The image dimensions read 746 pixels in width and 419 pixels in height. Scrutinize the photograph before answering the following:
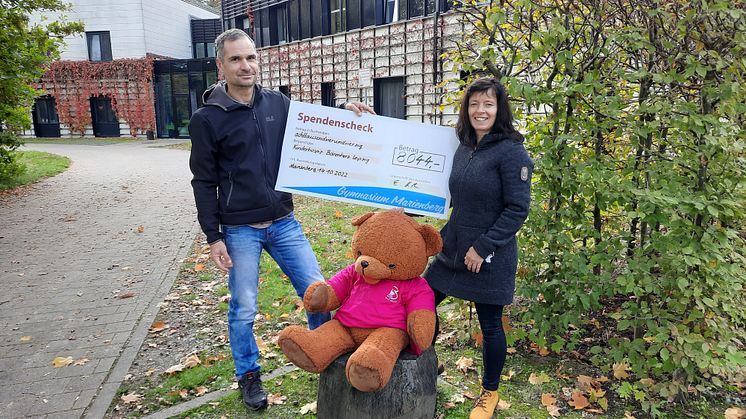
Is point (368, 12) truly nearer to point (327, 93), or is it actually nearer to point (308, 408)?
point (327, 93)

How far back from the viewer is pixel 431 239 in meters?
3.09

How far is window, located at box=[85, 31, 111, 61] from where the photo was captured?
102ft

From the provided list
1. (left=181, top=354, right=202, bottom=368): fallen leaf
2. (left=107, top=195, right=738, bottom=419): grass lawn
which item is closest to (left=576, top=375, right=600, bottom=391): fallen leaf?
(left=107, top=195, right=738, bottom=419): grass lawn

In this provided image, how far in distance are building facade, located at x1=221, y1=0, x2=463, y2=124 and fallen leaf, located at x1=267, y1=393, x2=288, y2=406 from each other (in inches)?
403

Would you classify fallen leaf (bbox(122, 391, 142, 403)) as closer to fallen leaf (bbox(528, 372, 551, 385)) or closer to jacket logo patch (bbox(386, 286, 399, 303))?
jacket logo patch (bbox(386, 286, 399, 303))

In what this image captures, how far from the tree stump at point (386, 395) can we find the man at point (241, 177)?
63 centimetres

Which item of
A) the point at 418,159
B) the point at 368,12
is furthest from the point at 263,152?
the point at 368,12

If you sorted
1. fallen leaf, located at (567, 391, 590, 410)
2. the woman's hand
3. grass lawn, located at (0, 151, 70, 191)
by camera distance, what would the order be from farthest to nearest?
grass lawn, located at (0, 151, 70, 191), fallen leaf, located at (567, 391, 590, 410), the woman's hand

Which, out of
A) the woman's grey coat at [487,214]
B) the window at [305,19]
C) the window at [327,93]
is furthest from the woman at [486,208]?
the window at [305,19]

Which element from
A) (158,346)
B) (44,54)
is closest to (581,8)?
(158,346)

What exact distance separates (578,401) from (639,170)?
64.1 inches

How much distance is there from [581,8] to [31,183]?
1503 cm

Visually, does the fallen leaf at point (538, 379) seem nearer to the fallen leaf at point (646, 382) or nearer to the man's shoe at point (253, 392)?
the fallen leaf at point (646, 382)

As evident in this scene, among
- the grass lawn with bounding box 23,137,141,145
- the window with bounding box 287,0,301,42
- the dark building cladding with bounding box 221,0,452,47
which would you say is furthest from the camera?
the grass lawn with bounding box 23,137,141,145
